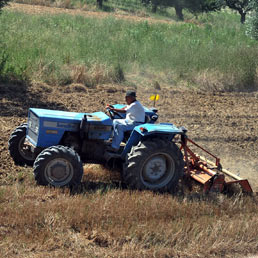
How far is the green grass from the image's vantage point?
46.8 feet

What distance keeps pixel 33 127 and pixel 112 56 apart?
8.96 meters

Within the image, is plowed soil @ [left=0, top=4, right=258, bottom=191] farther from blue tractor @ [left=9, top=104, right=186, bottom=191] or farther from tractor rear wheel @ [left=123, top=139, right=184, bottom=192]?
tractor rear wheel @ [left=123, top=139, right=184, bottom=192]

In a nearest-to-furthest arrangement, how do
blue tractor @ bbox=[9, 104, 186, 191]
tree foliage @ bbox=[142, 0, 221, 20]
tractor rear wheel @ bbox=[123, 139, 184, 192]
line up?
blue tractor @ bbox=[9, 104, 186, 191], tractor rear wheel @ bbox=[123, 139, 184, 192], tree foliage @ bbox=[142, 0, 221, 20]

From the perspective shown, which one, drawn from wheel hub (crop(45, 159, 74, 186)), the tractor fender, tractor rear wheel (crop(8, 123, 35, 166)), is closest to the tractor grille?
tractor rear wheel (crop(8, 123, 35, 166))

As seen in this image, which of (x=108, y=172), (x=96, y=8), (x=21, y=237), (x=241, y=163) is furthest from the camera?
(x=96, y=8)

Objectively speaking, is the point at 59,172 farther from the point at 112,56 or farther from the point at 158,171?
the point at 112,56

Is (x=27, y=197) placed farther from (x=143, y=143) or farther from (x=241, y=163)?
(x=241, y=163)

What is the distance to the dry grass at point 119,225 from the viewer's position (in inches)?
229

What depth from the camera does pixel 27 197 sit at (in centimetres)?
696

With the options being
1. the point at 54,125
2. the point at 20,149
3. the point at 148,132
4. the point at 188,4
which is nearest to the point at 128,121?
the point at 148,132

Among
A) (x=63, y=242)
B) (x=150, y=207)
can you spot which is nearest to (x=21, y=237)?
(x=63, y=242)

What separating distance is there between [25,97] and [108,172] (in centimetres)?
494

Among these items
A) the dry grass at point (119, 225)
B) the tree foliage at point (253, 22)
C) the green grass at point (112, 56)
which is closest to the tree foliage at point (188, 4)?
the tree foliage at point (253, 22)

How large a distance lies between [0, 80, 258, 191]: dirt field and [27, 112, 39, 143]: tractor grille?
2.65 ft
